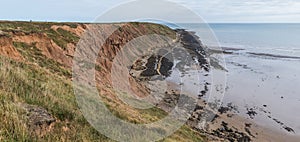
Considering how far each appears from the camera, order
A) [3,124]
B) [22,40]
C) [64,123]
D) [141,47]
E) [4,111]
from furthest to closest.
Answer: [141,47], [22,40], [64,123], [4,111], [3,124]

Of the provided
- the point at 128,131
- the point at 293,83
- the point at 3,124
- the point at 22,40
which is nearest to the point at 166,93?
the point at 22,40

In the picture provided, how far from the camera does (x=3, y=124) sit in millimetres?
5227

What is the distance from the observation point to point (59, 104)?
27.4ft

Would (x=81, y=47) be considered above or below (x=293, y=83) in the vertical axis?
above

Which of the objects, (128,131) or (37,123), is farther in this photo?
(128,131)

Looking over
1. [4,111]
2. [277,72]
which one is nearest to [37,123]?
[4,111]

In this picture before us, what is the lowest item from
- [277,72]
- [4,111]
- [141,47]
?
[277,72]

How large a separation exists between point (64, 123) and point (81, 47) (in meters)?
29.5

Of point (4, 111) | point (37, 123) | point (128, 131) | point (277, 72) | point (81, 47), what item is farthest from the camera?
point (277, 72)

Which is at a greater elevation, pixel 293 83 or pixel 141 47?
pixel 141 47

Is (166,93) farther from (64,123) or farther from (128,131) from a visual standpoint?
(64,123)

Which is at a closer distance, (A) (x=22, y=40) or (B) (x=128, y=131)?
(B) (x=128, y=131)

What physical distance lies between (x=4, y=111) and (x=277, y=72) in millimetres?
57871

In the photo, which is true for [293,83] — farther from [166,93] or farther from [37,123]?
[37,123]
